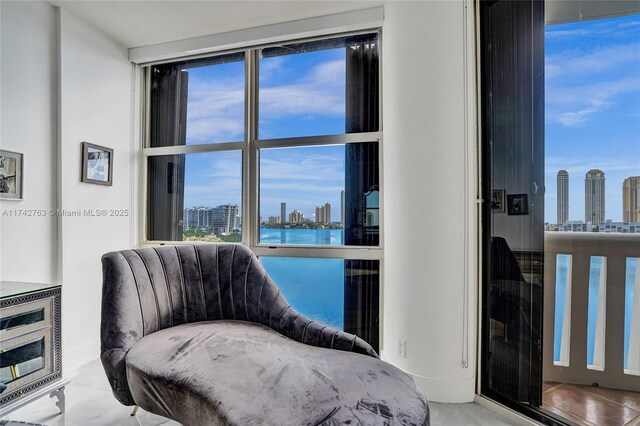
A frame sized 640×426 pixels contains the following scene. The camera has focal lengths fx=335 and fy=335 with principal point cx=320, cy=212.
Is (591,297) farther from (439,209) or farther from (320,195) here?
(320,195)

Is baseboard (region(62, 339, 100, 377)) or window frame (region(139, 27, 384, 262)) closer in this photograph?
baseboard (region(62, 339, 100, 377))

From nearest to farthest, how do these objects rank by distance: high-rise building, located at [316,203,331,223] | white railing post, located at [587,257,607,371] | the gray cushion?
the gray cushion < white railing post, located at [587,257,607,371] < high-rise building, located at [316,203,331,223]

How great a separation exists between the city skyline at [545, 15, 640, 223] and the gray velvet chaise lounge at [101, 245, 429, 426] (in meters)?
1.17

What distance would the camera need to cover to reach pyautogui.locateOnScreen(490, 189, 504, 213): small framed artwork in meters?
1.86

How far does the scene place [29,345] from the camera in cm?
170

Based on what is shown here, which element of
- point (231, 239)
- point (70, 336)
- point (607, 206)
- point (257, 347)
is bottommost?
point (70, 336)

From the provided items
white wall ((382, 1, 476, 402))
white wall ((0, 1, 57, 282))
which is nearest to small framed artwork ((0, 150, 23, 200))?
white wall ((0, 1, 57, 282))

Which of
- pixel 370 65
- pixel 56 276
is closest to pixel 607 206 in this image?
pixel 370 65

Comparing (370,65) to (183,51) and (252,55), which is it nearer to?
(252,55)

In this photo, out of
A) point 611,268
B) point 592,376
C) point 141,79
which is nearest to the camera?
point 611,268

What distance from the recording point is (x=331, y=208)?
2617 millimetres

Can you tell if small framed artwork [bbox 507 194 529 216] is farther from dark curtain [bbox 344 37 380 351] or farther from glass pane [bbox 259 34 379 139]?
glass pane [bbox 259 34 379 139]

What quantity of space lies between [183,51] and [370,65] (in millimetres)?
1554

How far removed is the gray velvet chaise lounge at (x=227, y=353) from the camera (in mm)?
1020
